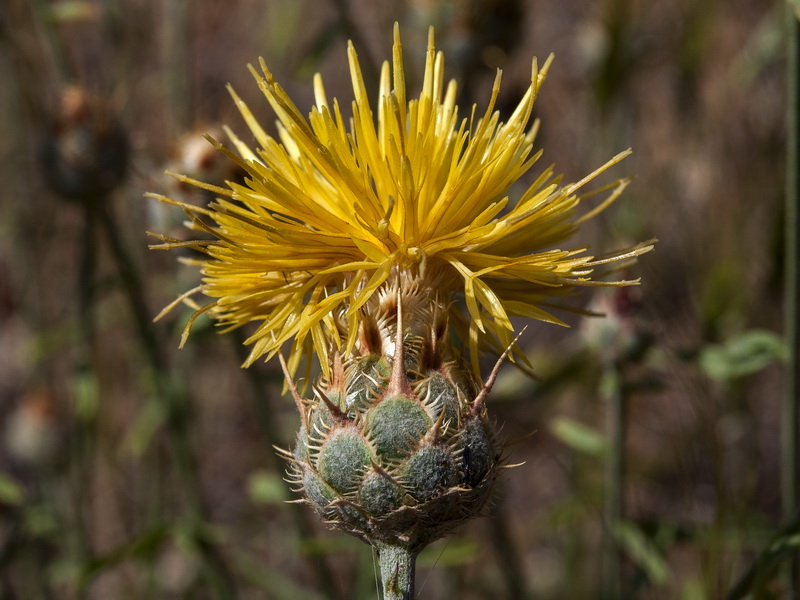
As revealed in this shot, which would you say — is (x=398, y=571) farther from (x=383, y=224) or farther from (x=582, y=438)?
(x=582, y=438)

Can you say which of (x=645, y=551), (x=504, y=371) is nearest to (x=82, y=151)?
(x=504, y=371)

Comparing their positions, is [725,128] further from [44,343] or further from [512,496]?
[44,343]

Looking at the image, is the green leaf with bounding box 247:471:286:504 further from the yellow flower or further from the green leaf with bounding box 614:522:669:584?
the yellow flower

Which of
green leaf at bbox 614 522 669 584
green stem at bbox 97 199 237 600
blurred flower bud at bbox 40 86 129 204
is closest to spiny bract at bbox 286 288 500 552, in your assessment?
green leaf at bbox 614 522 669 584

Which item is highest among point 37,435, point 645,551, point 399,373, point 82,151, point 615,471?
point 82,151

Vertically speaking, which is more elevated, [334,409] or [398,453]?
[334,409]

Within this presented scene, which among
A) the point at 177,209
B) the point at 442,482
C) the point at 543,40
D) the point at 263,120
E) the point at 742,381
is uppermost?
the point at 543,40

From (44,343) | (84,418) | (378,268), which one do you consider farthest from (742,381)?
(44,343)
